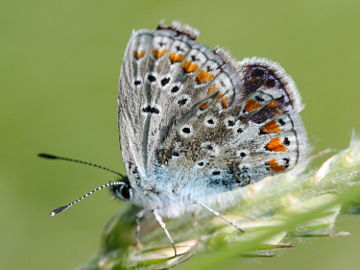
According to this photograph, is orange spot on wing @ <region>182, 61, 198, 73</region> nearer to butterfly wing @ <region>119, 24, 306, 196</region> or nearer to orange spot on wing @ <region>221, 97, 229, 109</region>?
butterfly wing @ <region>119, 24, 306, 196</region>

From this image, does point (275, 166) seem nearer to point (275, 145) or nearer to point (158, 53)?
point (275, 145)

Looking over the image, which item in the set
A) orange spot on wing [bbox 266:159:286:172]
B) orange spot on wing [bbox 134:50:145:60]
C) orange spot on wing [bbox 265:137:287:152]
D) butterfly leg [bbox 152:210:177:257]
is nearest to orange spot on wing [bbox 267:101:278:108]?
orange spot on wing [bbox 265:137:287:152]

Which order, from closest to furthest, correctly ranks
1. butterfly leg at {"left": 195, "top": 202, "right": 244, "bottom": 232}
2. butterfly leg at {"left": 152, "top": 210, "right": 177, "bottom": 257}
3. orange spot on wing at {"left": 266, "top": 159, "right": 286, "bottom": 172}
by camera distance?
butterfly leg at {"left": 195, "top": 202, "right": 244, "bottom": 232} → butterfly leg at {"left": 152, "top": 210, "right": 177, "bottom": 257} → orange spot on wing at {"left": 266, "top": 159, "right": 286, "bottom": 172}

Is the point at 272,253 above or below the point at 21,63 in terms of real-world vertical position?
below

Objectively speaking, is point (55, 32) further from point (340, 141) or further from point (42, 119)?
point (340, 141)

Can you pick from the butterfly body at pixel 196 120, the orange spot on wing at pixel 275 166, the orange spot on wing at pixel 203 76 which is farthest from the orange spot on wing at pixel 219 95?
the orange spot on wing at pixel 275 166

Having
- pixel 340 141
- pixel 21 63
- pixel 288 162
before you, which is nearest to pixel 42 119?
pixel 21 63

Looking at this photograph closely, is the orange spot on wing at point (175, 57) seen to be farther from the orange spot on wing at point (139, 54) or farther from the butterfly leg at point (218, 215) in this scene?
the butterfly leg at point (218, 215)
